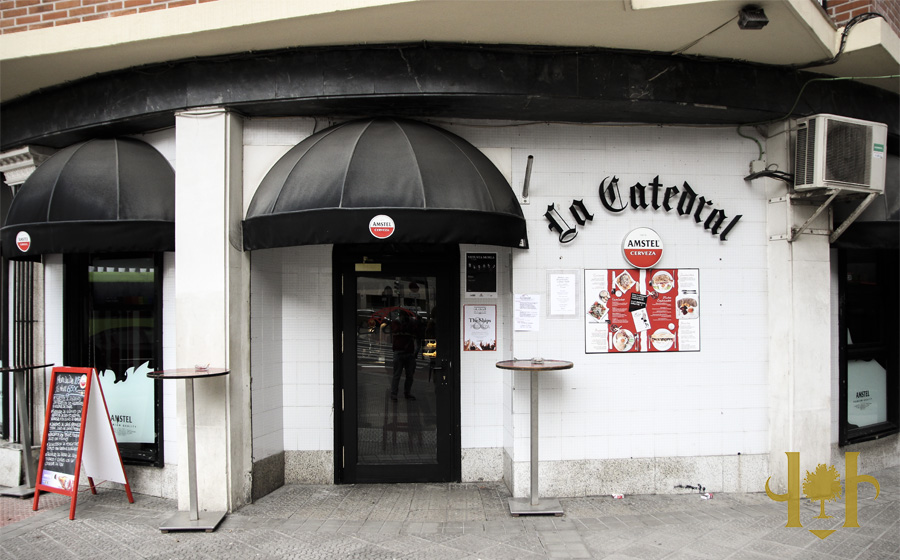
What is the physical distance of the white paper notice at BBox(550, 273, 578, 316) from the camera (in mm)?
5555

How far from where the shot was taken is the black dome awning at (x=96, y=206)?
529cm

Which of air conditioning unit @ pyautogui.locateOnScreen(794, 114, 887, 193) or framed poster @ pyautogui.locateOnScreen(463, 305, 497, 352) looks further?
framed poster @ pyautogui.locateOnScreen(463, 305, 497, 352)

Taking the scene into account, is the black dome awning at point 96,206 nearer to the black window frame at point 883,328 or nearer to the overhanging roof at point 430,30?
the overhanging roof at point 430,30

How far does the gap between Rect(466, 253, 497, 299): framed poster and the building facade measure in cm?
2

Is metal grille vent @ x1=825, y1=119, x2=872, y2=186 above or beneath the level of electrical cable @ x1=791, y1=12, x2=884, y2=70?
beneath

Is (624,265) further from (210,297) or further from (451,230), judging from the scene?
(210,297)

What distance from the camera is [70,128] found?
589cm

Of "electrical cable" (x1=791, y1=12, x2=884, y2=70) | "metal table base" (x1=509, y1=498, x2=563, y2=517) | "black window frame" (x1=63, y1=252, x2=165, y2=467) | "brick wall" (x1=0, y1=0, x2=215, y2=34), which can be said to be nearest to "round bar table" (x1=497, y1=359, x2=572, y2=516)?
"metal table base" (x1=509, y1=498, x2=563, y2=517)

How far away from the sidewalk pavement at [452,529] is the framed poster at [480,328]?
151 centimetres

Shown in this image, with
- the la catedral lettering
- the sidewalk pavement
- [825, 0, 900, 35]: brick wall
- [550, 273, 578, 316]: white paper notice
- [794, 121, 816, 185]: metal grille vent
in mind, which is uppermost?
[825, 0, 900, 35]: brick wall

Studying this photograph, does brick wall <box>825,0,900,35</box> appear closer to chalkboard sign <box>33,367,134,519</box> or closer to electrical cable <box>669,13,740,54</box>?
electrical cable <box>669,13,740,54</box>

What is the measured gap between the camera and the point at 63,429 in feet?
18.0

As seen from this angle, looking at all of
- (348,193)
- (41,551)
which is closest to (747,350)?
(348,193)

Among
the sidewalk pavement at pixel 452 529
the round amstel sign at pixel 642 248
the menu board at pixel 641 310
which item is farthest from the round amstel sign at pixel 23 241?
the round amstel sign at pixel 642 248
